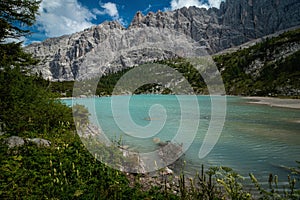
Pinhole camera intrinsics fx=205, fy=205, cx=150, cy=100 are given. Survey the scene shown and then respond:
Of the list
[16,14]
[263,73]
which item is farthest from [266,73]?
[16,14]

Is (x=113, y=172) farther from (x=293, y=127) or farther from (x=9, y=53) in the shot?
(x=293, y=127)

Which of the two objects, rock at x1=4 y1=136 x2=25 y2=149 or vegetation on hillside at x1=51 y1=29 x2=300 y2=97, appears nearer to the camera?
rock at x1=4 y1=136 x2=25 y2=149

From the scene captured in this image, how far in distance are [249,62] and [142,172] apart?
120049 mm

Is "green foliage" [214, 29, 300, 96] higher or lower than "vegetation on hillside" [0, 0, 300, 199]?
higher

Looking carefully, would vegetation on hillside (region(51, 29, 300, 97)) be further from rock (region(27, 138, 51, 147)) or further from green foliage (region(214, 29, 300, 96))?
rock (region(27, 138, 51, 147))

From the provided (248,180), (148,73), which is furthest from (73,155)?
(148,73)

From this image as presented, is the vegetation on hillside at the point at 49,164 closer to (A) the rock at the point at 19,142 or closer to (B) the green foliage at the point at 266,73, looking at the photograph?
(A) the rock at the point at 19,142

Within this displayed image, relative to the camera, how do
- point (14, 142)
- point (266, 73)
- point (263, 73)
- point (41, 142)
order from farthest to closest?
point (263, 73) → point (266, 73) → point (41, 142) → point (14, 142)

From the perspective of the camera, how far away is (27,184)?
5645 mm

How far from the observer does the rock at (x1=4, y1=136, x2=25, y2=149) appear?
7.84 meters

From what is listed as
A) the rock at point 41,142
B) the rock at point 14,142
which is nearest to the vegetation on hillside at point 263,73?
the rock at point 41,142

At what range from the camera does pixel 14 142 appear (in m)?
8.09

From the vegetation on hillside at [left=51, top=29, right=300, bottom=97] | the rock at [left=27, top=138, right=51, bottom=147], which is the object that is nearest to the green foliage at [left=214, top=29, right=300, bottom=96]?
the vegetation on hillside at [left=51, top=29, right=300, bottom=97]

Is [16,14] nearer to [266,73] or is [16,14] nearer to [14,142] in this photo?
[14,142]
